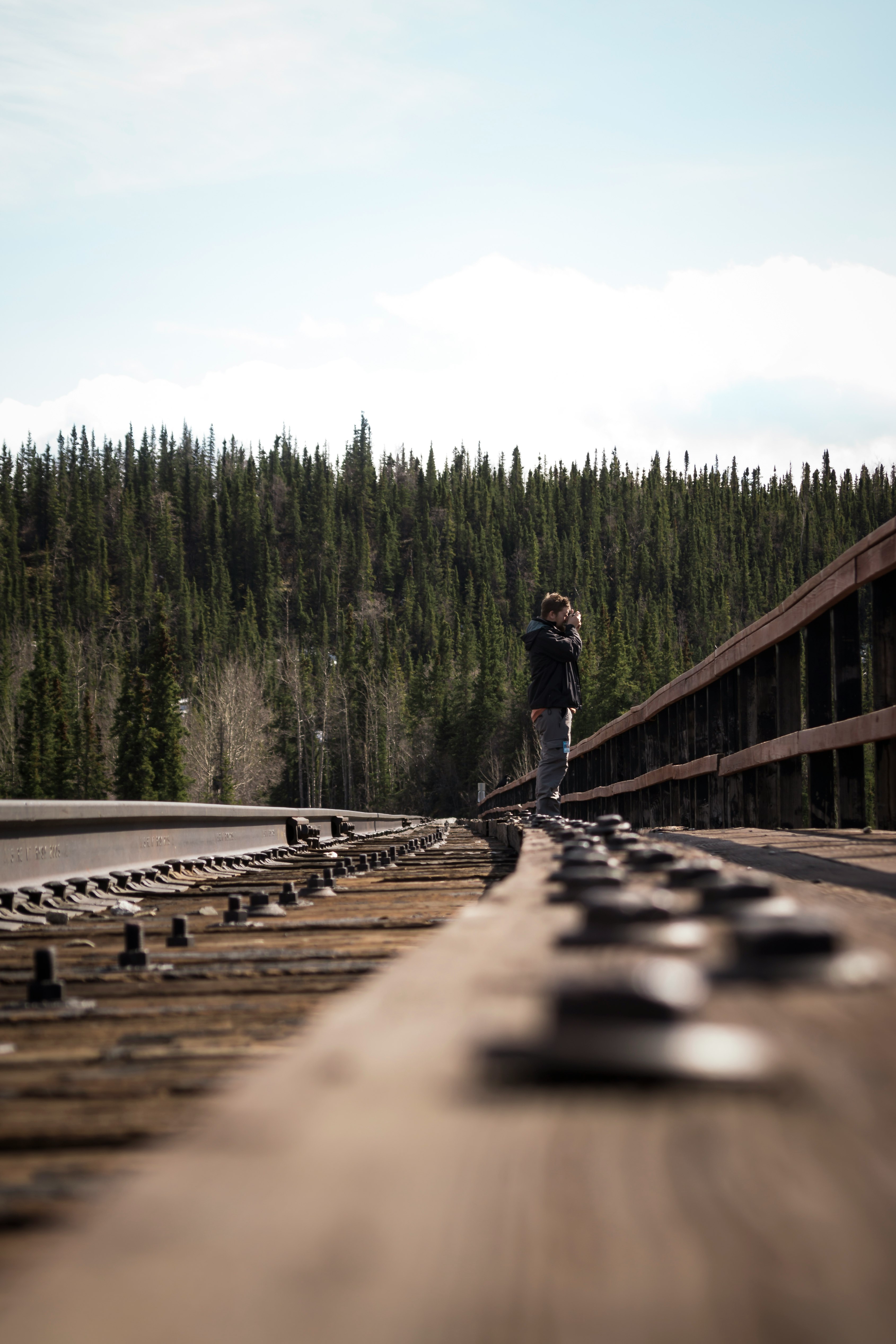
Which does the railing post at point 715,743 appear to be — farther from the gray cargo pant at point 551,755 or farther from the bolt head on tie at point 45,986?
the bolt head on tie at point 45,986

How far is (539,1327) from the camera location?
0.41 m

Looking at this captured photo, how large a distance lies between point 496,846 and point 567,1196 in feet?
31.8

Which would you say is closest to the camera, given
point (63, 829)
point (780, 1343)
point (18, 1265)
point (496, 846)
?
point (780, 1343)

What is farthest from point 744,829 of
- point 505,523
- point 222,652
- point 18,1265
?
point 505,523

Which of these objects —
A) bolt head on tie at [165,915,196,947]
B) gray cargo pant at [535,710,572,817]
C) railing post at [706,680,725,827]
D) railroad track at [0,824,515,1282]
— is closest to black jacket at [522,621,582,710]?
gray cargo pant at [535,710,572,817]

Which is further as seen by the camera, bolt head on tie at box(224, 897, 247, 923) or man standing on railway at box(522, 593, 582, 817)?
man standing on railway at box(522, 593, 582, 817)

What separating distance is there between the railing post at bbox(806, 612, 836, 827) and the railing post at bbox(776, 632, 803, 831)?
20 cm

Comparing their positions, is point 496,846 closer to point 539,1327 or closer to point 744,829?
point 744,829

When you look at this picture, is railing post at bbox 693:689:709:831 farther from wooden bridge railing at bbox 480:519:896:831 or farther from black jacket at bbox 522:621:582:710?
black jacket at bbox 522:621:582:710

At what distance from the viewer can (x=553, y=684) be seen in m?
9.93

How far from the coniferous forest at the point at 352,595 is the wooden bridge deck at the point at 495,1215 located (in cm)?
9318

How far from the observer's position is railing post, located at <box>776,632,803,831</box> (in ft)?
20.9

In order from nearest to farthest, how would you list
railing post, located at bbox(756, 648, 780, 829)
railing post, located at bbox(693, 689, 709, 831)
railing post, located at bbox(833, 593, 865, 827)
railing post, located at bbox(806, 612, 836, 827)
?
railing post, located at bbox(833, 593, 865, 827)
railing post, located at bbox(806, 612, 836, 827)
railing post, located at bbox(756, 648, 780, 829)
railing post, located at bbox(693, 689, 709, 831)

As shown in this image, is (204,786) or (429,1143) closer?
(429,1143)
